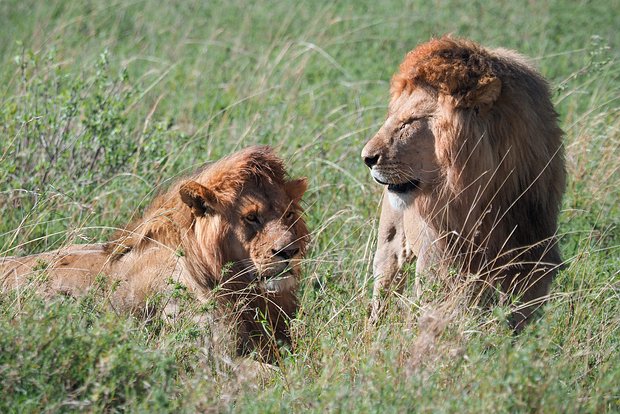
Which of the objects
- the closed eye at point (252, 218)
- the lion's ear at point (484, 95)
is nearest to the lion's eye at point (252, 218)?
the closed eye at point (252, 218)

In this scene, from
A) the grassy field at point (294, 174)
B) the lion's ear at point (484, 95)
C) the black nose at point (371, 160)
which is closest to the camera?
the grassy field at point (294, 174)

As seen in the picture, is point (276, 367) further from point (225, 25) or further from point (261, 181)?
point (225, 25)

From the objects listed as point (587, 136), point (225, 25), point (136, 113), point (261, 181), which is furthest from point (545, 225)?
point (225, 25)

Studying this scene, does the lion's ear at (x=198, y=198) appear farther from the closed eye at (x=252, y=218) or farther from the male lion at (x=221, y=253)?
the closed eye at (x=252, y=218)

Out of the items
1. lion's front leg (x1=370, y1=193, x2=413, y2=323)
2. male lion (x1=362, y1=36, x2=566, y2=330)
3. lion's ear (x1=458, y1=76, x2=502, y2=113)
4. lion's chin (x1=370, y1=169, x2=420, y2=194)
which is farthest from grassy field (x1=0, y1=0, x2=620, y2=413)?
lion's ear (x1=458, y1=76, x2=502, y2=113)

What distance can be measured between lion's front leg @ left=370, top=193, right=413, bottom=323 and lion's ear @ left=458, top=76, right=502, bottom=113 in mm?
741

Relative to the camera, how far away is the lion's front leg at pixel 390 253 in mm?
5000

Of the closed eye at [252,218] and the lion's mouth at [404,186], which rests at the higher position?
the lion's mouth at [404,186]

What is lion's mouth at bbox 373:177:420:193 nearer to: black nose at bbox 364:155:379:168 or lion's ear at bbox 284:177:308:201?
black nose at bbox 364:155:379:168

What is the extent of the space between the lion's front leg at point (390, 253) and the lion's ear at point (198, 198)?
3.14 ft

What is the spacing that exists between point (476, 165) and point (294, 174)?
2.02 meters

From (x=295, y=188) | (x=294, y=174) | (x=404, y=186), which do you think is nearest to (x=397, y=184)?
(x=404, y=186)

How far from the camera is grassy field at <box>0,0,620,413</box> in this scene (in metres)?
3.53

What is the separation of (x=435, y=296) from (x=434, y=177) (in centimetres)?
58
